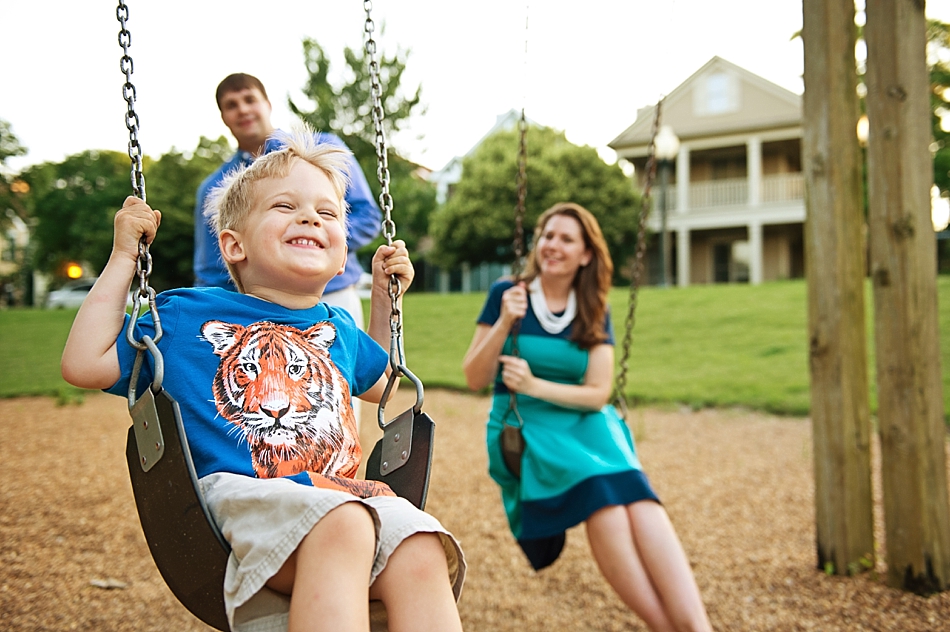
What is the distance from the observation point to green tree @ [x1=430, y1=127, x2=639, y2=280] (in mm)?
20438

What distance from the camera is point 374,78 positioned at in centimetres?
196

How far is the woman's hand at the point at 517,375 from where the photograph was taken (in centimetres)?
288

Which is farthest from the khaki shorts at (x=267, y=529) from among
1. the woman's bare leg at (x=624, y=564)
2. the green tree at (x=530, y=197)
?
the green tree at (x=530, y=197)

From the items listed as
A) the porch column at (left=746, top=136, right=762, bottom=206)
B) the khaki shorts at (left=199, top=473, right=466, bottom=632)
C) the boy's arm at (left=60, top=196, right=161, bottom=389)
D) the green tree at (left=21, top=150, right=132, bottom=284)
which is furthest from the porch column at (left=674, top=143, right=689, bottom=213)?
the khaki shorts at (left=199, top=473, right=466, bottom=632)

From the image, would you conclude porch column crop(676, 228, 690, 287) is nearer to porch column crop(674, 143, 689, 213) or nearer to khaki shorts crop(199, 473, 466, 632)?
porch column crop(674, 143, 689, 213)

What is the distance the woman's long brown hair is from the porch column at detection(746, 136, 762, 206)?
63.6 ft

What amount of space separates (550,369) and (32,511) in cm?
327

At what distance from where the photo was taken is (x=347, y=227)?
2889 mm

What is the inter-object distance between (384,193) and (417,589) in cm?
90

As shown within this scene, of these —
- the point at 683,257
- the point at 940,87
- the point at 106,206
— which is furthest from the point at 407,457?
the point at 106,206

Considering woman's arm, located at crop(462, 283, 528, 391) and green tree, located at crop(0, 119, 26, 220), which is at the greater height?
green tree, located at crop(0, 119, 26, 220)

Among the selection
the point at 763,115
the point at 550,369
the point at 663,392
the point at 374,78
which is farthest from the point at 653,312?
the point at 763,115

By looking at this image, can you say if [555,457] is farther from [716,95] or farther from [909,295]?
[716,95]

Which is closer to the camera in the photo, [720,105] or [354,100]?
[354,100]
